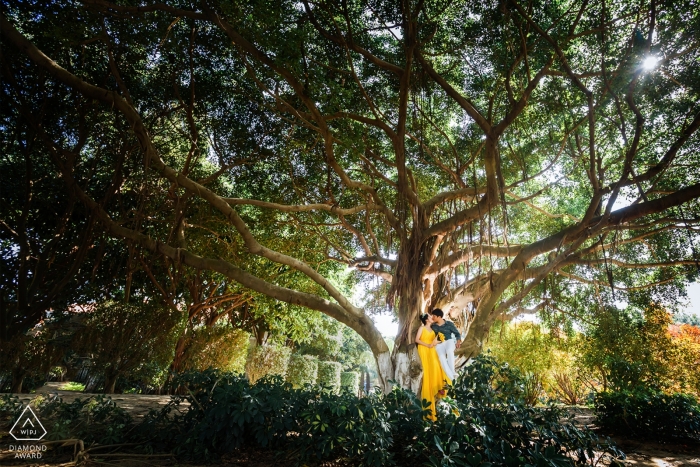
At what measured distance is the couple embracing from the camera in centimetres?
464

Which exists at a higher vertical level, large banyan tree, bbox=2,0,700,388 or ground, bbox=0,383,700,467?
large banyan tree, bbox=2,0,700,388

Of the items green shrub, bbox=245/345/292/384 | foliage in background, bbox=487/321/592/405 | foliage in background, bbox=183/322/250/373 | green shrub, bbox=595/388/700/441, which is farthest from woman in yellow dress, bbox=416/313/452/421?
green shrub, bbox=245/345/292/384

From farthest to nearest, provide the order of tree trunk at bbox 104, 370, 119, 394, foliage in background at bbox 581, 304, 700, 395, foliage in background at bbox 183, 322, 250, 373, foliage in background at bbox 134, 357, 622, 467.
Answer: foliage in background at bbox 183, 322, 250, 373 → tree trunk at bbox 104, 370, 119, 394 → foliage in background at bbox 581, 304, 700, 395 → foliage in background at bbox 134, 357, 622, 467

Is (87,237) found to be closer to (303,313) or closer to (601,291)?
(303,313)

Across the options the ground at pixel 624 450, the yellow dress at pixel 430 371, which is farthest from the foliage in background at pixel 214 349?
the yellow dress at pixel 430 371

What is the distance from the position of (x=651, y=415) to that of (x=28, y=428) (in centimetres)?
705

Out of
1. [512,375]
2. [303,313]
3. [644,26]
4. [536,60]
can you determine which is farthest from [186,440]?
[644,26]

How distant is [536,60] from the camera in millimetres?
5277

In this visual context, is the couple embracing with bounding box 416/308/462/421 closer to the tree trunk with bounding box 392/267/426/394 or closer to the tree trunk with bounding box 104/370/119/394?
the tree trunk with bounding box 392/267/426/394

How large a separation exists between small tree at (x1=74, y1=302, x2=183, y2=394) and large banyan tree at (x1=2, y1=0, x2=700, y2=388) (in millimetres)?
1763

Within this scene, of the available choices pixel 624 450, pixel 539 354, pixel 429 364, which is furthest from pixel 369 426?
pixel 539 354

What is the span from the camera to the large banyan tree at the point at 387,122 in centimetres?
461

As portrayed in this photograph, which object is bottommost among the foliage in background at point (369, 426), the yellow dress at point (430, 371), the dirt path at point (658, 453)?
the dirt path at point (658, 453)

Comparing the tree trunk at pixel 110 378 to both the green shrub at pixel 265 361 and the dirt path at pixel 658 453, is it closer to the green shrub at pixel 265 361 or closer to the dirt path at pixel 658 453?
the green shrub at pixel 265 361
